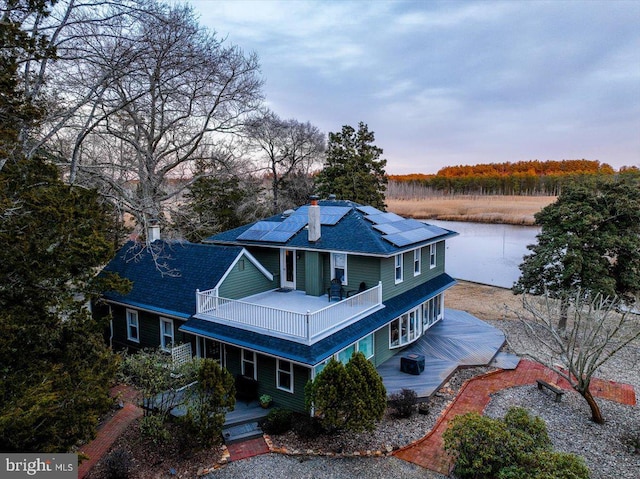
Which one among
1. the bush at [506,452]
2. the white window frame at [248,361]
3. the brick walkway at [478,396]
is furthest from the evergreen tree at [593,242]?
the white window frame at [248,361]

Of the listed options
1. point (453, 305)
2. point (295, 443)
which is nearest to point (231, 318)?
point (295, 443)

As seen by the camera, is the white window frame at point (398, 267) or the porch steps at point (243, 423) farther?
the white window frame at point (398, 267)

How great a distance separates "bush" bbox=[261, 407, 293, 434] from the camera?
950 centimetres

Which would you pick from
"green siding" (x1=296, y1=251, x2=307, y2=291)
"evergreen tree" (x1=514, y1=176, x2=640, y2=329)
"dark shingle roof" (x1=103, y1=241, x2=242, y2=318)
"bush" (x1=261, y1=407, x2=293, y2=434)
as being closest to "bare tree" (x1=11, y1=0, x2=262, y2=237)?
"dark shingle roof" (x1=103, y1=241, x2=242, y2=318)

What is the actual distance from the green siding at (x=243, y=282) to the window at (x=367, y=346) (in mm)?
4523

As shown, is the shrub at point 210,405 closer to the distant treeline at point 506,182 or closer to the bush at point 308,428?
the bush at point 308,428

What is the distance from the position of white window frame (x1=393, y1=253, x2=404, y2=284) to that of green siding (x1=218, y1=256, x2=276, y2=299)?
193 inches

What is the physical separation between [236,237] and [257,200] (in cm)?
1357

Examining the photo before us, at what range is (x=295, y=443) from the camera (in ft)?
29.8

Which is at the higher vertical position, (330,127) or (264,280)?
(330,127)

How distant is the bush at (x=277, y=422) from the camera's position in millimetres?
9495

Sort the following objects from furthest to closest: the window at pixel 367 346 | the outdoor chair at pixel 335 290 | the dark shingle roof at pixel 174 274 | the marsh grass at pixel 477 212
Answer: the marsh grass at pixel 477 212
the outdoor chair at pixel 335 290
the dark shingle roof at pixel 174 274
the window at pixel 367 346

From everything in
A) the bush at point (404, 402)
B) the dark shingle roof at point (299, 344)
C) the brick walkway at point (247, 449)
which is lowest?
the brick walkway at point (247, 449)

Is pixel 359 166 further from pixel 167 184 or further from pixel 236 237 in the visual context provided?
pixel 236 237
